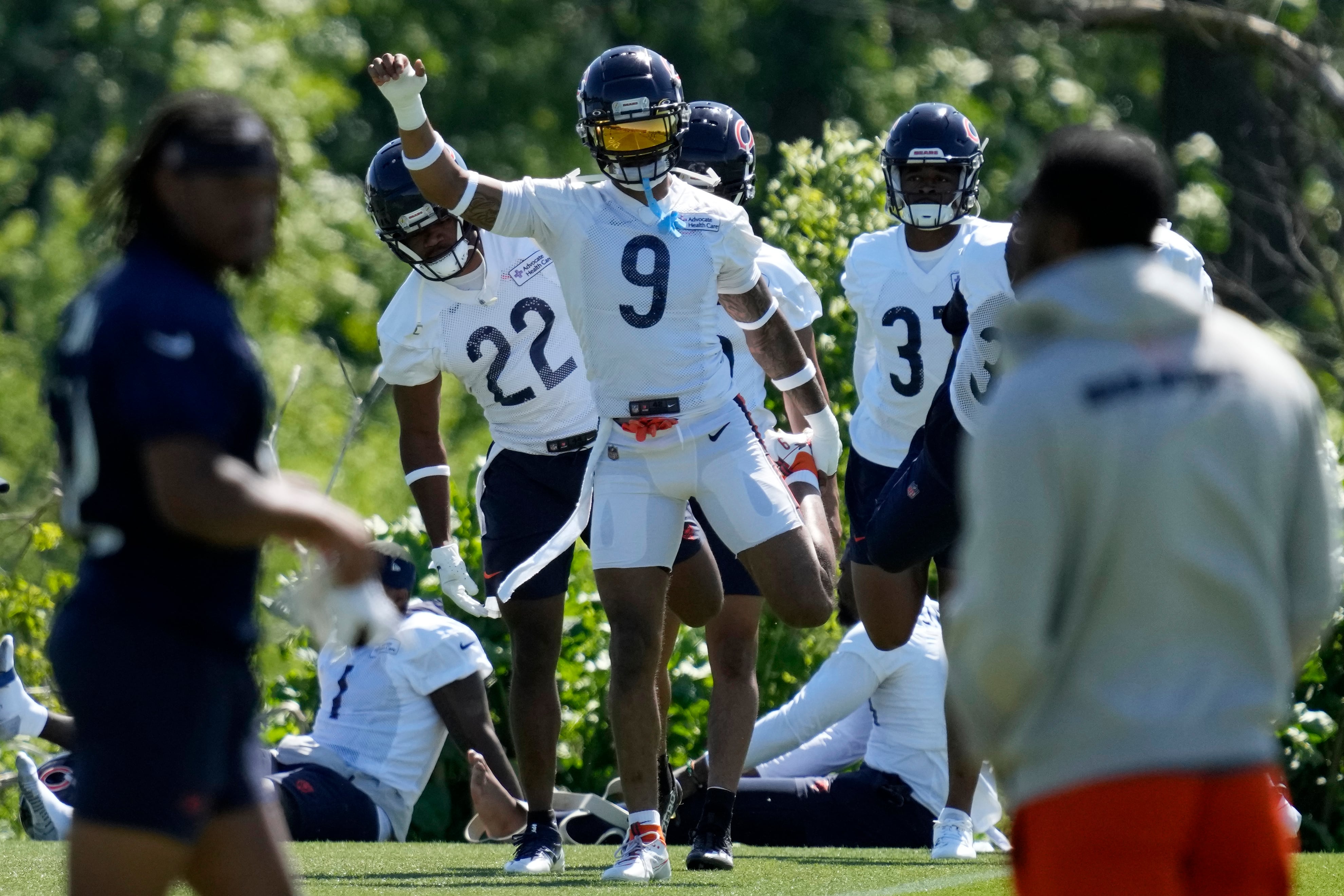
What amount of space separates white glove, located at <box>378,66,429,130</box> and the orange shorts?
3.37 m

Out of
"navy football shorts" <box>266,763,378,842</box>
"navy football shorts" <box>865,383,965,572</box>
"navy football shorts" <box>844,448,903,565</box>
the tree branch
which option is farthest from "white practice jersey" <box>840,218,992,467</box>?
the tree branch

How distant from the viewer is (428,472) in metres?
6.85

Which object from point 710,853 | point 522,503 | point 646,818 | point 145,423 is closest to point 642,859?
point 646,818

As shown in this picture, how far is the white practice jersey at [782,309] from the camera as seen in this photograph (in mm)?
7105

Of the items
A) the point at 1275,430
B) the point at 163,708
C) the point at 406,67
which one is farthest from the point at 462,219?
the point at 1275,430

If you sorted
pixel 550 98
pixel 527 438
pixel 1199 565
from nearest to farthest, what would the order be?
1. pixel 1199 565
2. pixel 527 438
3. pixel 550 98

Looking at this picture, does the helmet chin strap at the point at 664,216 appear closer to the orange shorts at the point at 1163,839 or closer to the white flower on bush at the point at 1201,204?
the orange shorts at the point at 1163,839

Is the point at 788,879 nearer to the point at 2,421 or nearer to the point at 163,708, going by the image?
the point at 163,708

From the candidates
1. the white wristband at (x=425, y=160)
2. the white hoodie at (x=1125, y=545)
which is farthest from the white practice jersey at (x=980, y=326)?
the white hoodie at (x=1125, y=545)

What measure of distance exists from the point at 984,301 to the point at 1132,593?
326 centimetres

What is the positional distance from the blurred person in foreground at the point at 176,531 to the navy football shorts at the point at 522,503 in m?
3.60

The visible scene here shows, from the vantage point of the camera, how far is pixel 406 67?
5562 mm

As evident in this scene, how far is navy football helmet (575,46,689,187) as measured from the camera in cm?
585

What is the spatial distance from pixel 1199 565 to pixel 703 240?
3534 mm
